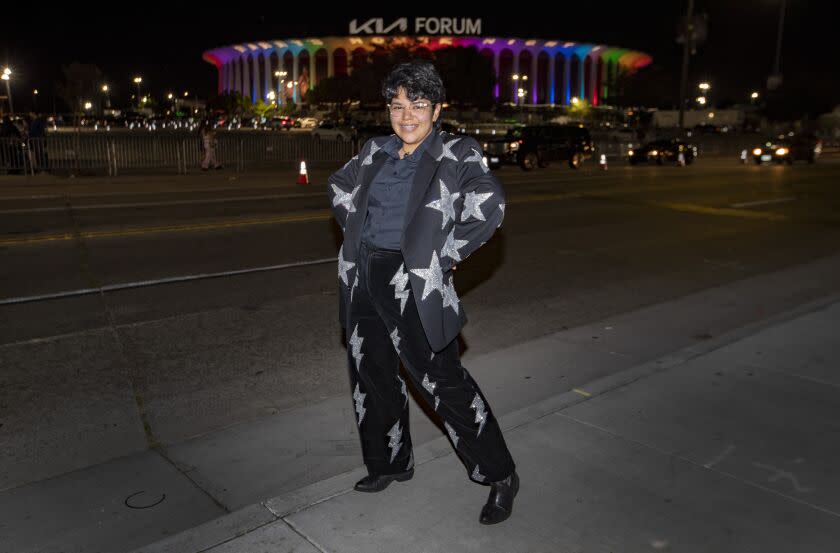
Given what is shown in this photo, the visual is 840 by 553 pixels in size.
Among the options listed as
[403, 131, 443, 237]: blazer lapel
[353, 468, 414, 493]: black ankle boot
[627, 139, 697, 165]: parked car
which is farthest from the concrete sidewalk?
[627, 139, 697, 165]: parked car

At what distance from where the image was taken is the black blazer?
3307 millimetres

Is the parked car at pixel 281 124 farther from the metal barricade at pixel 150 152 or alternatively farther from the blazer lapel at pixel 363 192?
the blazer lapel at pixel 363 192

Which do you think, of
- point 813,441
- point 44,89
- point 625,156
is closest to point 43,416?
point 813,441

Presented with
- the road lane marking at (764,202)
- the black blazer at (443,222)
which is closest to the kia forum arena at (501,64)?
the road lane marking at (764,202)

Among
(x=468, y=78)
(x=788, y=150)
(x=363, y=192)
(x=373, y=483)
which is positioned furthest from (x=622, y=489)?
(x=468, y=78)

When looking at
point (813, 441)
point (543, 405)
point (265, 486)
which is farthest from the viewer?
point (543, 405)

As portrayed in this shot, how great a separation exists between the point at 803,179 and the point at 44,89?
119m

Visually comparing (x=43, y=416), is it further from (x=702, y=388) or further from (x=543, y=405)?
(x=702, y=388)

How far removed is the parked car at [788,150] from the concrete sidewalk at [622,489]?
3351 centimetres

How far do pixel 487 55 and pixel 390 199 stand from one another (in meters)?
117

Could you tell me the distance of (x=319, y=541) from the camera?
3309 mm

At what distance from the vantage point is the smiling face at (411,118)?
134 inches

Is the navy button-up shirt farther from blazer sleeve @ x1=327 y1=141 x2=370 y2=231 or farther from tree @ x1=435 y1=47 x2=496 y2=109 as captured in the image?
tree @ x1=435 y1=47 x2=496 y2=109

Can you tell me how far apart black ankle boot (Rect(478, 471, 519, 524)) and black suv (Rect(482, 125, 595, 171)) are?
24.8 meters
